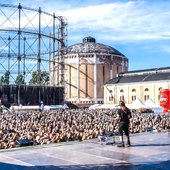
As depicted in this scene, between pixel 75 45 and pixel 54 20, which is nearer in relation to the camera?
pixel 54 20

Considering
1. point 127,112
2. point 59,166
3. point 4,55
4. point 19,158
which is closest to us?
point 59,166

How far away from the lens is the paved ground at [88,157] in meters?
6.86

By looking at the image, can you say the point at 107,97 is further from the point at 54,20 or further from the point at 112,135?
the point at 112,135

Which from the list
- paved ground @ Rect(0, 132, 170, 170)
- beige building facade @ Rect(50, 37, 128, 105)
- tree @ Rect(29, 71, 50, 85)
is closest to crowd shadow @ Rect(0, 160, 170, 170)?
paved ground @ Rect(0, 132, 170, 170)

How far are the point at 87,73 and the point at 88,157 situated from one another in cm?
7146

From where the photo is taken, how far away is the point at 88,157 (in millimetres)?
7840

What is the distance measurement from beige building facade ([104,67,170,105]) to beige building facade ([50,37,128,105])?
8.91m

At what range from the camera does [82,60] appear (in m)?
78.6

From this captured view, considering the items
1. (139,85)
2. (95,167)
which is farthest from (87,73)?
(95,167)

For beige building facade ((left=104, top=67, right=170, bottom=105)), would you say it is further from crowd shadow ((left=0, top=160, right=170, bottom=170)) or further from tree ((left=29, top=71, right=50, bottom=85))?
crowd shadow ((left=0, top=160, right=170, bottom=170))

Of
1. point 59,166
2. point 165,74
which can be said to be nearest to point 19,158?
point 59,166

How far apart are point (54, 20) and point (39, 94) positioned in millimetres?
11342

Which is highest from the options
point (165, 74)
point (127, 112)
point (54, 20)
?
point (54, 20)

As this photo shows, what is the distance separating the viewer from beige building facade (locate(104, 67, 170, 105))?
59406 millimetres
